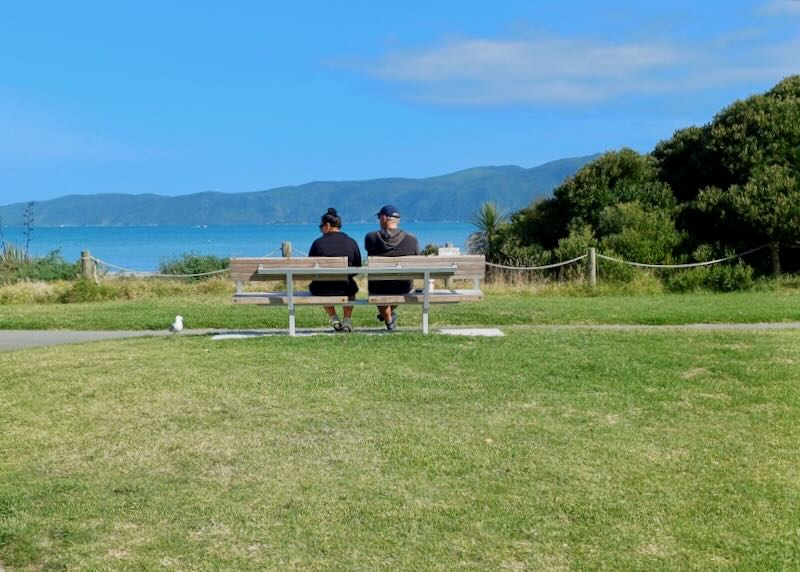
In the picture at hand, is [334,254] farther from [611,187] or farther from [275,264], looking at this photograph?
[611,187]

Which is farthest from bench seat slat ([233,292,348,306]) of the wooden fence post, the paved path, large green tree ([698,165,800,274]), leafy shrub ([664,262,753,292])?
large green tree ([698,165,800,274])

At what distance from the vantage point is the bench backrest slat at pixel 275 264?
371 inches

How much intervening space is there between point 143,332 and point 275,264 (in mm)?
3058

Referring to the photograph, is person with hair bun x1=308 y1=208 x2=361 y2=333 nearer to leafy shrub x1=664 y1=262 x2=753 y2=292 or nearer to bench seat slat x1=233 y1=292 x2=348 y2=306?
bench seat slat x1=233 y1=292 x2=348 y2=306

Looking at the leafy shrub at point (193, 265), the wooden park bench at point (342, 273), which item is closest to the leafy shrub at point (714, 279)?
the wooden park bench at point (342, 273)

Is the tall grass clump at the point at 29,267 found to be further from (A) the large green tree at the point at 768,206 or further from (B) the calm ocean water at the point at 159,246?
(A) the large green tree at the point at 768,206

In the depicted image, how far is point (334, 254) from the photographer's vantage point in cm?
992

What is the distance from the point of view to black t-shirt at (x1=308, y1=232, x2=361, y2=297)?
9.83 metres

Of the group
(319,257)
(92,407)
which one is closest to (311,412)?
(92,407)

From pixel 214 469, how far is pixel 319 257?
4.98m

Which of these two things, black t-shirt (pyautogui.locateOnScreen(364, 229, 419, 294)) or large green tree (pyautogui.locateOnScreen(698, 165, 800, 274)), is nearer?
black t-shirt (pyautogui.locateOnScreen(364, 229, 419, 294))

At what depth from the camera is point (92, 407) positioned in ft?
20.4

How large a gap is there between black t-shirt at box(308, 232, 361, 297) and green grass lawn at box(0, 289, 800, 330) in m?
1.84

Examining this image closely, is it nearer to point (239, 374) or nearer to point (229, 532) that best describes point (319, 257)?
point (239, 374)
